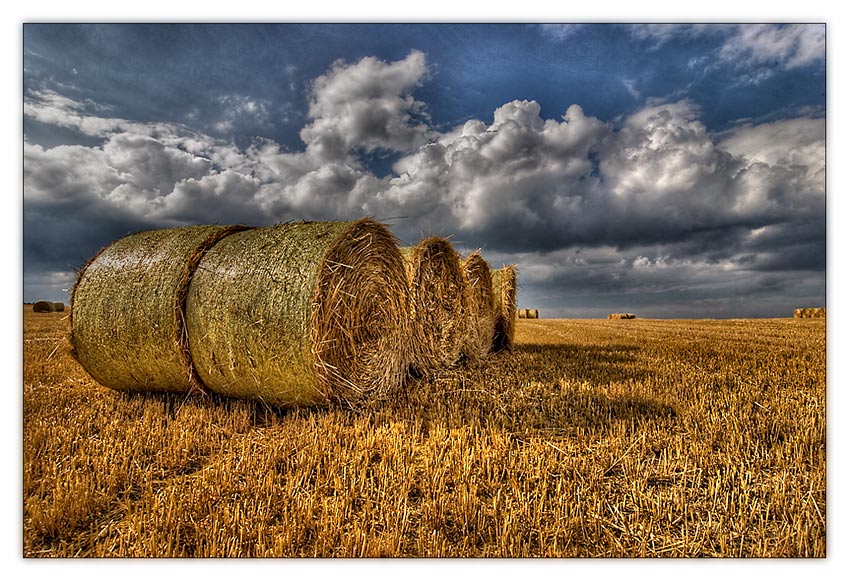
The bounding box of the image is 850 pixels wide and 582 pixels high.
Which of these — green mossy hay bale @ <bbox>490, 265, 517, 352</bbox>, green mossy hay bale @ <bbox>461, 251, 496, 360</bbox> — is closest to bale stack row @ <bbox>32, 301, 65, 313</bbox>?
green mossy hay bale @ <bbox>461, 251, 496, 360</bbox>

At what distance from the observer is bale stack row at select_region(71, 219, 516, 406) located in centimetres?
364

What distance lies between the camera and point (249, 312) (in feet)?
12.0

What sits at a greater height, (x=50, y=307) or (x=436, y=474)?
(x=50, y=307)

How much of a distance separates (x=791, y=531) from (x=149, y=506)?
268 centimetres

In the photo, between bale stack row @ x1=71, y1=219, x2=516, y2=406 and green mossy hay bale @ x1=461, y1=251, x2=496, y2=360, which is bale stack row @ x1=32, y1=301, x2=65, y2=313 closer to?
bale stack row @ x1=71, y1=219, x2=516, y2=406

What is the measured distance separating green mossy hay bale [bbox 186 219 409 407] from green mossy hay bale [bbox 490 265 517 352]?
4.12 metres

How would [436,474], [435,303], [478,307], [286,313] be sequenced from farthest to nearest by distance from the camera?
[478,307] → [435,303] → [286,313] → [436,474]

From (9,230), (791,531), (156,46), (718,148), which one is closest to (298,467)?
(9,230)

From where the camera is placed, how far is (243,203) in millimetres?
3400

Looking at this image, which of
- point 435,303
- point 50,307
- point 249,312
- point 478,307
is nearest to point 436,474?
point 249,312

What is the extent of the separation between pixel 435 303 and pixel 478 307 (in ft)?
4.80

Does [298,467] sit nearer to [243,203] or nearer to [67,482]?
[67,482]

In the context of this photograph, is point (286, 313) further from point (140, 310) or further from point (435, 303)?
point (435, 303)

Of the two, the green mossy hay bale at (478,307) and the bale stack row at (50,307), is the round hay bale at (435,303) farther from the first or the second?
the bale stack row at (50,307)
